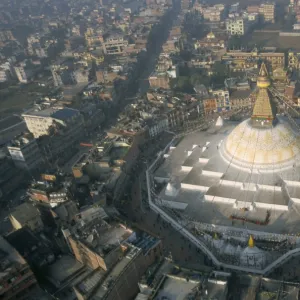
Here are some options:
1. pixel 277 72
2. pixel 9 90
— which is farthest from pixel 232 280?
pixel 9 90

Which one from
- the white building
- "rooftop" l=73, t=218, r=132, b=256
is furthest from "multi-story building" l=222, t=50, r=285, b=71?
"rooftop" l=73, t=218, r=132, b=256

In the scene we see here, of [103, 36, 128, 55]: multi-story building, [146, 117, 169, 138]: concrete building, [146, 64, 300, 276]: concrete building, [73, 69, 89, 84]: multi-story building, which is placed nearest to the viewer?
[146, 64, 300, 276]: concrete building

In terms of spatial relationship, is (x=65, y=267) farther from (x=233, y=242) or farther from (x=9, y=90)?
→ (x=9, y=90)

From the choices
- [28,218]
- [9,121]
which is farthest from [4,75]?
[28,218]

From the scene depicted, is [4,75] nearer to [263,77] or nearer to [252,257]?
[263,77]

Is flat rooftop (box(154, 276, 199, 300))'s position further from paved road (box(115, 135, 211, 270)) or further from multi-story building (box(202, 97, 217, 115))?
multi-story building (box(202, 97, 217, 115))

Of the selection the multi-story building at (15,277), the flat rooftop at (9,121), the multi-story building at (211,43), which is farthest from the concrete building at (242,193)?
the multi-story building at (211,43)
